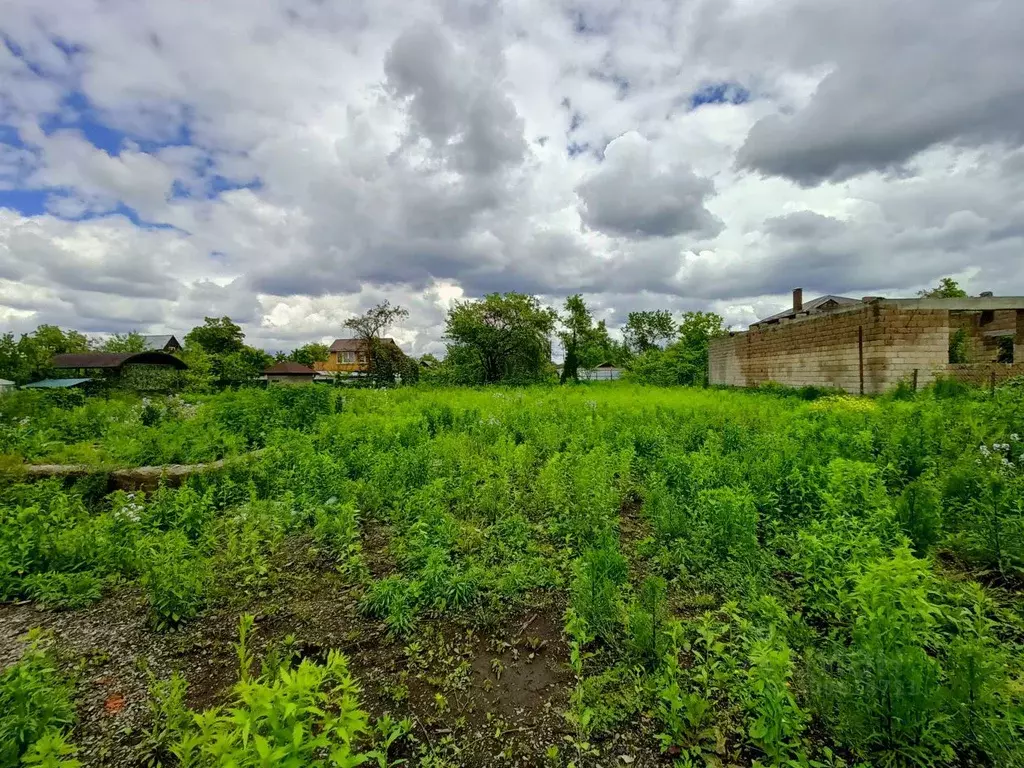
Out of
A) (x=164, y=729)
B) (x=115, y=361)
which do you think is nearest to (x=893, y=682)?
(x=164, y=729)

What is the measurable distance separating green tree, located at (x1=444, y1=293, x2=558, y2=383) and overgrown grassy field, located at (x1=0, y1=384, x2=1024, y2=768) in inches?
958

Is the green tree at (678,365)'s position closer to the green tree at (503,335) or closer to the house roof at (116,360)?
the green tree at (503,335)

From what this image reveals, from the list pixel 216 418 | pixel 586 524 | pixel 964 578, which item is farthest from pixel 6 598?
pixel 964 578

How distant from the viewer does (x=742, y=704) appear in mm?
2283

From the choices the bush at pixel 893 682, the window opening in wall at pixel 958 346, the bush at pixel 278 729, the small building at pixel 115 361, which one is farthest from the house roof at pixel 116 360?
the window opening in wall at pixel 958 346

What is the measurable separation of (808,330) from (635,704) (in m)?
16.7

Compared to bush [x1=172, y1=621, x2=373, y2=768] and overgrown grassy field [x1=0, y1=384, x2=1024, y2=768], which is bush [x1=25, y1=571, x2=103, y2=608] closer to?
overgrown grassy field [x1=0, y1=384, x2=1024, y2=768]

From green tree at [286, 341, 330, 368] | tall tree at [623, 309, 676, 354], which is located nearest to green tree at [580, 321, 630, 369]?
tall tree at [623, 309, 676, 354]

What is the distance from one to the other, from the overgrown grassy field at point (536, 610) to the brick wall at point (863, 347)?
295 inches

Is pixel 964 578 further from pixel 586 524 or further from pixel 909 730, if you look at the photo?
pixel 586 524

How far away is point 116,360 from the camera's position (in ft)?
104

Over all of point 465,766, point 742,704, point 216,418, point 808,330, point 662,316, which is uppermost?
point 662,316

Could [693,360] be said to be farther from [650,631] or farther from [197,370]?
[197,370]

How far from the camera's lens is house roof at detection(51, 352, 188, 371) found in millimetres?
31109
